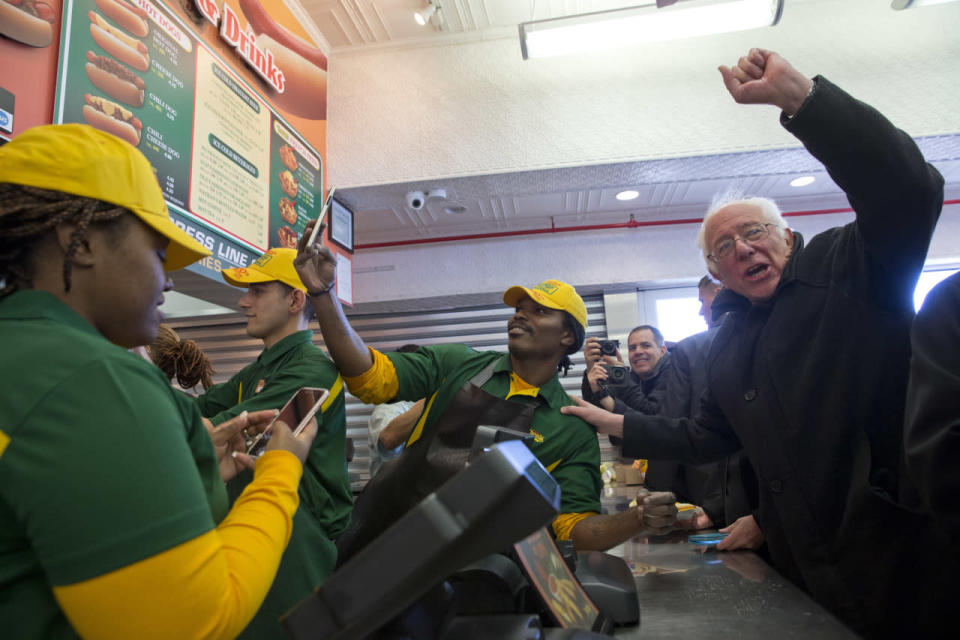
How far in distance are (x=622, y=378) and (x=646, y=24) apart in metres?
2.02

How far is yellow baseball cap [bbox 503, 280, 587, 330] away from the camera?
242cm

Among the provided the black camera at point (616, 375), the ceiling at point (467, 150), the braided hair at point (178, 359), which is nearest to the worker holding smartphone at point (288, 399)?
the braided hair at point (178, 359)

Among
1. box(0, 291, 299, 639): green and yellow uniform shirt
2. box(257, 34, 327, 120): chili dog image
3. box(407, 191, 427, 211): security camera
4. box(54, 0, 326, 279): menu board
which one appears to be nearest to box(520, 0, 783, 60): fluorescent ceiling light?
box(407, 191, 427, 211): security camera

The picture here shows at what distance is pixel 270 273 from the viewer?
2.09m

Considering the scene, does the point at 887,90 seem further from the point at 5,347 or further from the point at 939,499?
the point at 5,347

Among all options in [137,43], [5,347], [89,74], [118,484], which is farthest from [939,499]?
[137,43]

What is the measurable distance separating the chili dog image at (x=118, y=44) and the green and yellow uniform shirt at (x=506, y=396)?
1490 millimetres

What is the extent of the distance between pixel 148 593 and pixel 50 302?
1.29ft

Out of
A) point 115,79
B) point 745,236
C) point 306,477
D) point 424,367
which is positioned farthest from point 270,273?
point 745,236

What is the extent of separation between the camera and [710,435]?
6.51 feet

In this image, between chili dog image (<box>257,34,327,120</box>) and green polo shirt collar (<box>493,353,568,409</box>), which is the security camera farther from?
green polo shirt collar (<box>493,353,568,409</box>)

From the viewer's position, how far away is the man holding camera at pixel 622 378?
347 cm

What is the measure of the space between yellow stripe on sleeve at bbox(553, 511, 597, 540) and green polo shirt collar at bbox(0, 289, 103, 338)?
154cm

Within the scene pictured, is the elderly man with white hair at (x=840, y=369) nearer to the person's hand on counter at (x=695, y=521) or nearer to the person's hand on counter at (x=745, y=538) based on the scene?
the person's hand on counter at (x=745, y=538)
